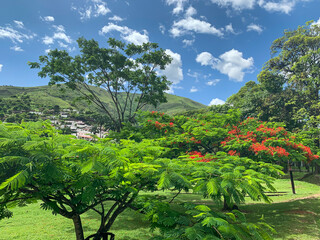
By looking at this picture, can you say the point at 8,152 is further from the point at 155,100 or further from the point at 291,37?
the point at 291,37

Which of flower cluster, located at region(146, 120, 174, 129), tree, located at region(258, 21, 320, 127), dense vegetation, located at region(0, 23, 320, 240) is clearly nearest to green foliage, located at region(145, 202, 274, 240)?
dense vegetation, located at region(0, 23, 320, 240)

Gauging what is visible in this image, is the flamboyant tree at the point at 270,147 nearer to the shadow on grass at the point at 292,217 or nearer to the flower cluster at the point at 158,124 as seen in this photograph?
the shadow on grass at the point at 292,217

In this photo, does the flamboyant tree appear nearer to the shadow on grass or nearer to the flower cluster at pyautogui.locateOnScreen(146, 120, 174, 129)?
the shadow on grass

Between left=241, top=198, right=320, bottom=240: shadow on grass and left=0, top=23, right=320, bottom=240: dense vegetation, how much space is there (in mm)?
545

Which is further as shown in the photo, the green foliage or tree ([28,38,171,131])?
tree ([28,38,171,131])

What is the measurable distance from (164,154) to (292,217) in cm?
646

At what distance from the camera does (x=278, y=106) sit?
989 inches

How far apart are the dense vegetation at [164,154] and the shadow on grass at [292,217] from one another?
0.54 metres

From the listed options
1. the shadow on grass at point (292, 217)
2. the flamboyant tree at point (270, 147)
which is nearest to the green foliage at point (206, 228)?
the shadow on grass at point (292, 217)

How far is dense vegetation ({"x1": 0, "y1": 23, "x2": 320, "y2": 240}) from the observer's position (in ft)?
8.84

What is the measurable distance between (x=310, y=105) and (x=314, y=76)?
3.57 meters

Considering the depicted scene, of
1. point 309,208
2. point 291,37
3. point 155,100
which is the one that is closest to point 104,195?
point 309,208

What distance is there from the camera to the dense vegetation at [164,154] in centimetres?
270

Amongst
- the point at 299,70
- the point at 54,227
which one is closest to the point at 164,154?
the point at 54,227
